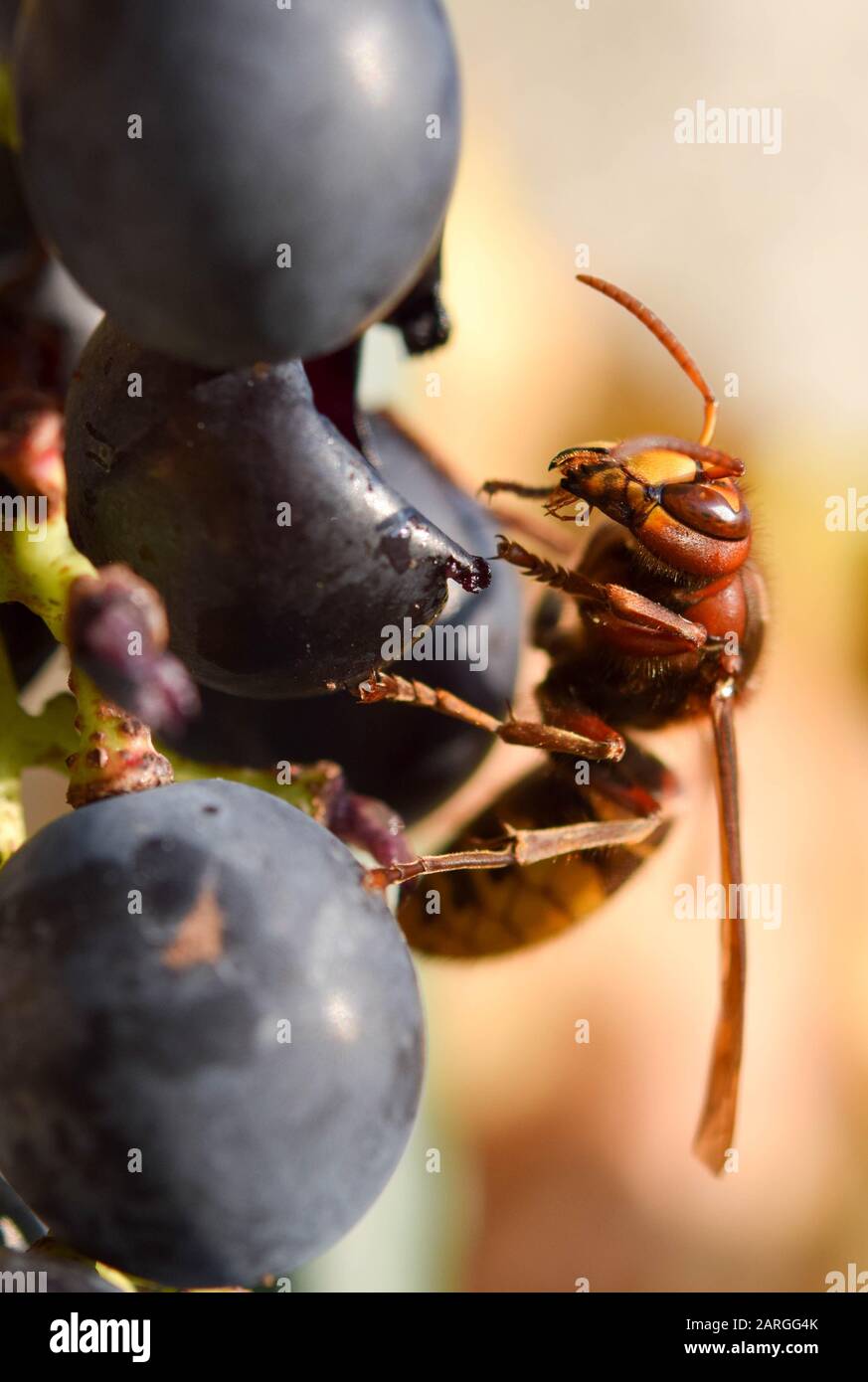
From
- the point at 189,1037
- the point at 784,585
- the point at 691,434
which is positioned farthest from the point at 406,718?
the point at 691,434

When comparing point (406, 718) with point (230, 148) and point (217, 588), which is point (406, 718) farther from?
point (230, 148)

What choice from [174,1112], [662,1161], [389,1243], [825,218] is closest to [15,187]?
[174,1112]

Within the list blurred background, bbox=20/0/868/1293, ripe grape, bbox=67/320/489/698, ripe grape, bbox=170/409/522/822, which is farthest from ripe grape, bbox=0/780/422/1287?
blurred background, bbox=20/0/868/1293

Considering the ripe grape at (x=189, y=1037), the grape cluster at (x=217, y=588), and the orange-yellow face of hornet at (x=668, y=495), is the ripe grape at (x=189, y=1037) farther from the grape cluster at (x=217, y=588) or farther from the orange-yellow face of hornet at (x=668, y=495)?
the orange-yellow face of hornet at (x=668, y=495)

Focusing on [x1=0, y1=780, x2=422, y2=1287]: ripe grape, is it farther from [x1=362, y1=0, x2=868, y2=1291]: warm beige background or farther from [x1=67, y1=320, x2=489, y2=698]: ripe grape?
[x1=362, y1=0, x2=868, y2=1291]: warm beige background

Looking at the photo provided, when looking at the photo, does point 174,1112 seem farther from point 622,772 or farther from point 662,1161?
point 662,1161

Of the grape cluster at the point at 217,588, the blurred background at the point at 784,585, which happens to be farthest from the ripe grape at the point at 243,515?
the blurred background at the point at 784,585
